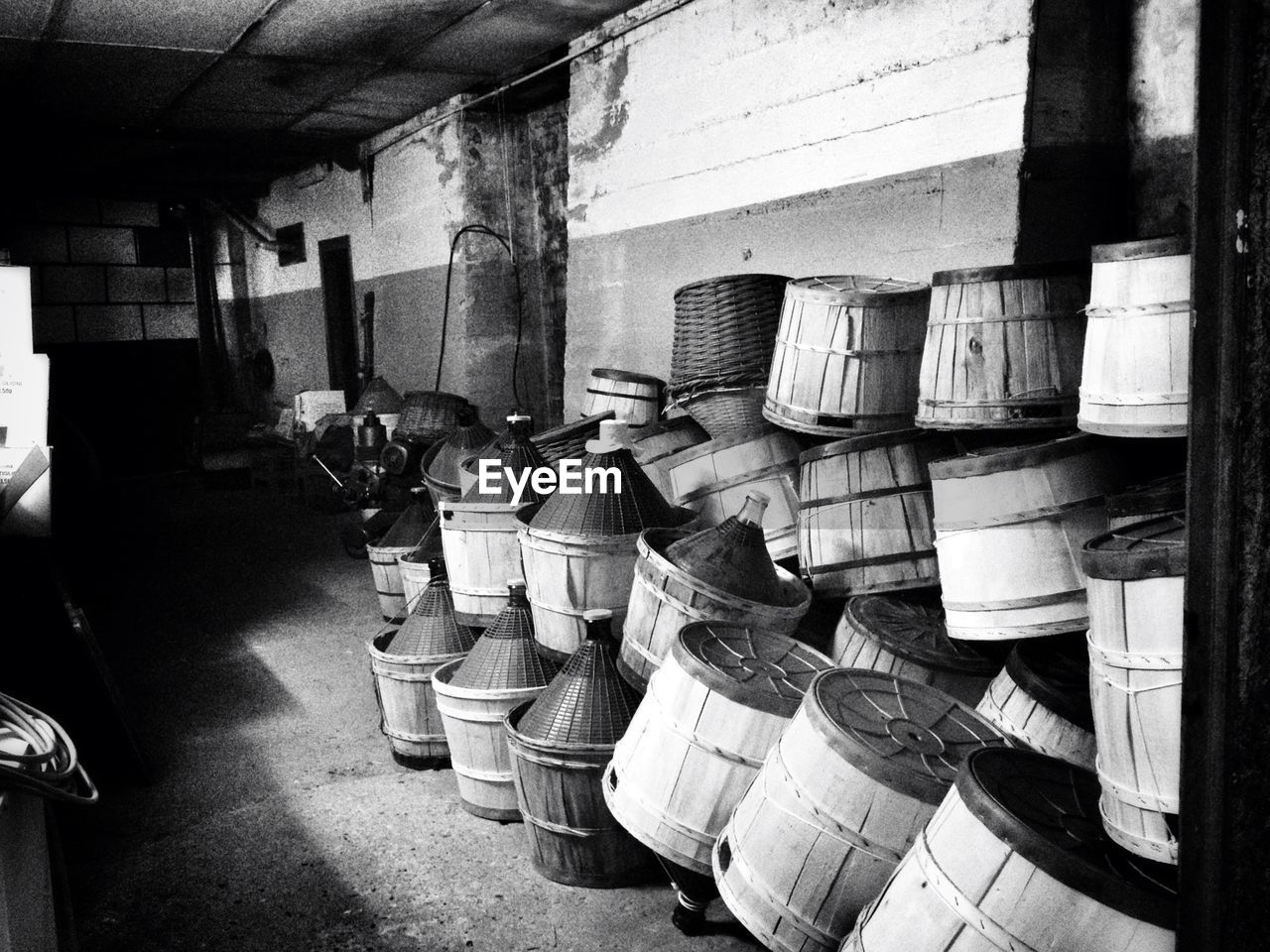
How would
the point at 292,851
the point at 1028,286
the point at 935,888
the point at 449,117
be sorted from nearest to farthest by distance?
the point at 935,888 < the point at 1028,286 < the point at 292,851 < the point at 449,117

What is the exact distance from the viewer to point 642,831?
3.05m

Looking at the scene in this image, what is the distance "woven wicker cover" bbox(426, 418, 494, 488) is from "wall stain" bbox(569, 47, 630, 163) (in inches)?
101

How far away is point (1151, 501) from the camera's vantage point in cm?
262

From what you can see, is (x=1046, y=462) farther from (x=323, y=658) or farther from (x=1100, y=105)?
(x=323, y=658)

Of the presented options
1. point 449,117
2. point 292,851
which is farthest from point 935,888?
point 449,117

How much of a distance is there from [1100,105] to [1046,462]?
2313 millimetres

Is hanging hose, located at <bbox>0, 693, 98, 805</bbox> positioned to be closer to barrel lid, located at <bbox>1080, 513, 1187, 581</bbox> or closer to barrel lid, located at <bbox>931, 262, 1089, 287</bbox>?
barrel lid, located at <bbox>1080, 513, 1187, 581</bbox>

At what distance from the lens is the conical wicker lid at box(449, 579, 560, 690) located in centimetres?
390

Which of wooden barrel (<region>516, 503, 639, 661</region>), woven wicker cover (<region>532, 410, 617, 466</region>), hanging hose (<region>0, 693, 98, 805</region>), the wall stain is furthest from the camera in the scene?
the wall stain

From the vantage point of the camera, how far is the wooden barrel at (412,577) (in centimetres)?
526

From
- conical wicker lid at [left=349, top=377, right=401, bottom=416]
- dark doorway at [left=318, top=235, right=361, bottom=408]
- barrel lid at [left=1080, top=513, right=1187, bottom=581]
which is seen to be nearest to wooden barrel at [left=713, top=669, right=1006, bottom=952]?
barrel lid at [left=1080, top=513, right=1187, bottom=581]

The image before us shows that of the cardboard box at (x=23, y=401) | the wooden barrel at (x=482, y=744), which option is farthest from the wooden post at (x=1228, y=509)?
the cardboard box at (x=23, y=401)

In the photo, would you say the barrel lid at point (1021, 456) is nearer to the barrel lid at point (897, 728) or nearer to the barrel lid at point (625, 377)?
the barrel lid at point (897, 728)

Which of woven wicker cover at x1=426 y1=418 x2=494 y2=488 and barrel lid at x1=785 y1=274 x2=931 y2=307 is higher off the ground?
barrel lid at x1=785 y1=274 x2=931 y2=307
